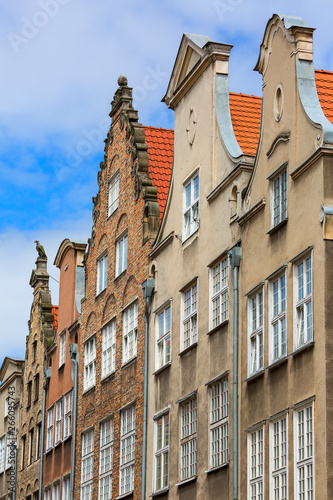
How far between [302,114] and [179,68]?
8650mm

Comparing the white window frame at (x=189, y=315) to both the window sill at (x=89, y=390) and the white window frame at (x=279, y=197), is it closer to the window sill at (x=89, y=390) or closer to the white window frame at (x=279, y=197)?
the white window frame at (x=279, y=197)

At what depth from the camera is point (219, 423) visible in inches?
930

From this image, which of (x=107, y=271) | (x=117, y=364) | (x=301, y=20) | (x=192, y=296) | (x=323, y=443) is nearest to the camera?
(x=323, y=443)

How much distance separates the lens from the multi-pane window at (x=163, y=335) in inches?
1099

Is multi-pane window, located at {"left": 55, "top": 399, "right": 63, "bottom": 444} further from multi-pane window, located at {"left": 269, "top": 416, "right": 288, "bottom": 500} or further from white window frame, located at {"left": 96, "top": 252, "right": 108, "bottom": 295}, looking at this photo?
multi-pane window, located at {"left": 269, "top": 416, "right": 288, "bottom": 500}

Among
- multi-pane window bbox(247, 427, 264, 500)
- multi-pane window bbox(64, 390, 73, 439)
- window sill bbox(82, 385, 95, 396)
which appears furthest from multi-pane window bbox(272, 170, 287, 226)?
multi-pane window bbox(64, 390, 73, 439)

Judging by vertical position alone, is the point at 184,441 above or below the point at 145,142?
below

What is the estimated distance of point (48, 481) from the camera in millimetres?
38875

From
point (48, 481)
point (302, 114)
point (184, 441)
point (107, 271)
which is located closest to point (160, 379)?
point (184, 441)

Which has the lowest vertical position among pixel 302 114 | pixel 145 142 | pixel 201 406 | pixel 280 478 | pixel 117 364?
pixel 280 478

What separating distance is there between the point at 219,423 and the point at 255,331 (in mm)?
2574

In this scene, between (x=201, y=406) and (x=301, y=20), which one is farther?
(x=201, y=406)

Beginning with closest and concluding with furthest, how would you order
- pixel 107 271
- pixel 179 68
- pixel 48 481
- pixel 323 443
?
pixel 323 443
pixel 179 68
pixel 107 271
pixel 48 481

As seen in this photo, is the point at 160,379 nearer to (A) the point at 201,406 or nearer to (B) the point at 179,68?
(A) the point at 201,406
